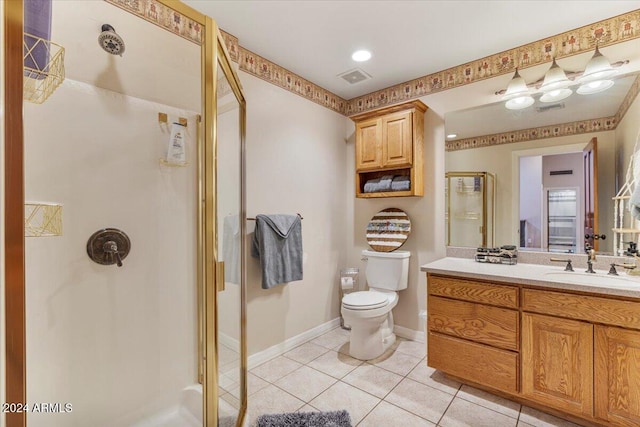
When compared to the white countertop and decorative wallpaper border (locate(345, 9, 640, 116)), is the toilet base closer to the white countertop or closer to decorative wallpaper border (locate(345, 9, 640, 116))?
the white countertop

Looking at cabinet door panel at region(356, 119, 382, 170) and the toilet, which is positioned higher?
cabinet door panel at region(356, 119, 382, 170)

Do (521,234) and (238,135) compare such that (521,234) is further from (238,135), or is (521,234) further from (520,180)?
(238,135)

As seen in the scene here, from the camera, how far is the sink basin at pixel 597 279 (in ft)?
4.95

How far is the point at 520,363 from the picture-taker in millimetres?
1708

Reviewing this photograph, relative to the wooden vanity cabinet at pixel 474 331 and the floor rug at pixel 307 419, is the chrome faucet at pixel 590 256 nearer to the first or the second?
the wooden vanity cabinet at pixel 474 331

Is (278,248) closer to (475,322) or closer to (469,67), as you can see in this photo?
(475,322)

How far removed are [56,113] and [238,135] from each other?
88 centimetres

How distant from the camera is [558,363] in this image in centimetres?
159

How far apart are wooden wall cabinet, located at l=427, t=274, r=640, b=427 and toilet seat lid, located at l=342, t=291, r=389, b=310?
0.41m

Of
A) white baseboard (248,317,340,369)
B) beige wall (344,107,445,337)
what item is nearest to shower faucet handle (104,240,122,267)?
white baseboard (248,317,340,369)

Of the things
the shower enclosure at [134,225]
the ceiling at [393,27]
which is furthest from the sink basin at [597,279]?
the shower enclosure at [134,225]

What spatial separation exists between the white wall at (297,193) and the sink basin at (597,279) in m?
1.81

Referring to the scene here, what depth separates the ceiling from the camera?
1.75m

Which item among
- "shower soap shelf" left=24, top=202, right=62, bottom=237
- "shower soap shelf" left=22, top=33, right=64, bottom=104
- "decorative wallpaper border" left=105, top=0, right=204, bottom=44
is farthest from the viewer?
"decorative wallpaper border" left=105, top=0, right=204, bottom=44
